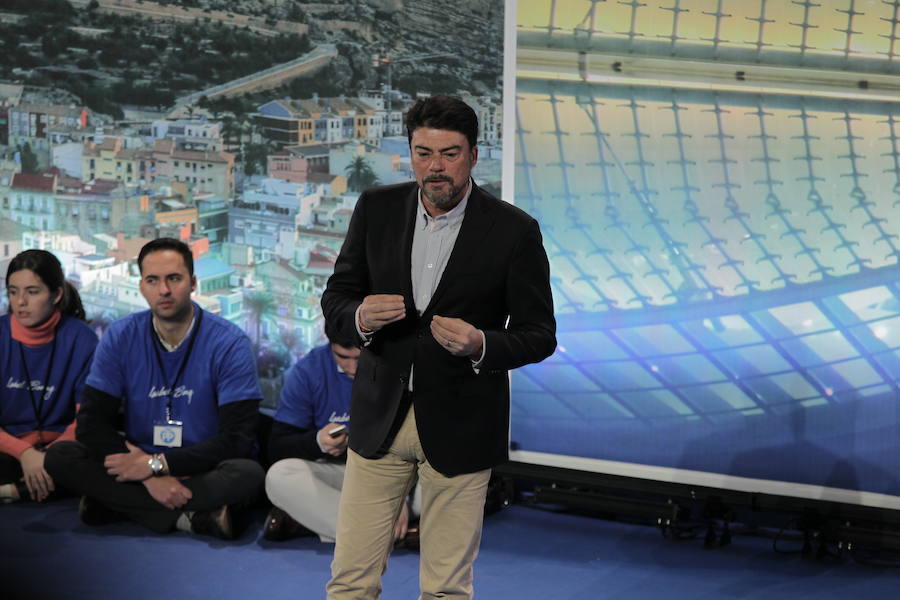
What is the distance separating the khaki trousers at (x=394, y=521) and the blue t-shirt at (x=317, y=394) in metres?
1.79

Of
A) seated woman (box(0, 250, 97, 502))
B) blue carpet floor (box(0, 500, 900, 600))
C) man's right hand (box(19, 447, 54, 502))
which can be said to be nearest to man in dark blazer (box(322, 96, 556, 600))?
blue carpet floor (box(0, 500, 900, 600))

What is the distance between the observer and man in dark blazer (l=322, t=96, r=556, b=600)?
7.61 ft

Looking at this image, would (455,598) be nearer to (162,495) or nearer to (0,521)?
(162,495)

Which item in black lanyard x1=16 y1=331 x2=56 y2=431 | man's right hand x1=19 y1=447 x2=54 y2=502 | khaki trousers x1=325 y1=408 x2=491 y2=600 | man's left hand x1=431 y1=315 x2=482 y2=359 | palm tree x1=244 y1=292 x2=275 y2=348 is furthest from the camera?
palm tree x1=244 y1=292 x2=275 y2=348

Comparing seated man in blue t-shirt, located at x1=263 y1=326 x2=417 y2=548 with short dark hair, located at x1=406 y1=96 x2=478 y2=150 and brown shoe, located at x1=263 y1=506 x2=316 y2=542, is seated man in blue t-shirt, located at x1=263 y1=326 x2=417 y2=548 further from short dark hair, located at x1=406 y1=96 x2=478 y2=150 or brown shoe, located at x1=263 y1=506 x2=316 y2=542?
short dark hair, located at x1=406 y1=96 x2=478 y2=150

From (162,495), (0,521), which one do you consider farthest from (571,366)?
(0,521)

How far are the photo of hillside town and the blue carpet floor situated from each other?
3.60 feet

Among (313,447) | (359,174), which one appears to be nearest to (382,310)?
(313,447)

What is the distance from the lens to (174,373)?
427 cm

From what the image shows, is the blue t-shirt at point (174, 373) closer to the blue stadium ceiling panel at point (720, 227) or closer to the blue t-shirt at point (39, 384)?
the blue t-shirt at point (39, 384)

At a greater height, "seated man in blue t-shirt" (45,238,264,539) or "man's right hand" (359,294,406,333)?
"man's right hand" (359,294,406,333)

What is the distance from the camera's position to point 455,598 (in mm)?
2443

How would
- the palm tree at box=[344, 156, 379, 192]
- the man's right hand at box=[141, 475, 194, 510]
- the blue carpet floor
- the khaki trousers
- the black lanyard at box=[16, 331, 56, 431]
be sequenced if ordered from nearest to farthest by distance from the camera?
the khaki trousers → the blue carpet floor → the man's right hand at box=[141, 475, 194, 510] → the black lanyard at box=[16, 331, 56, 431] → the palm tree at box=[344, 156, 379, 192]

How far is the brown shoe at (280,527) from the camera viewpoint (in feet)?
13.4
